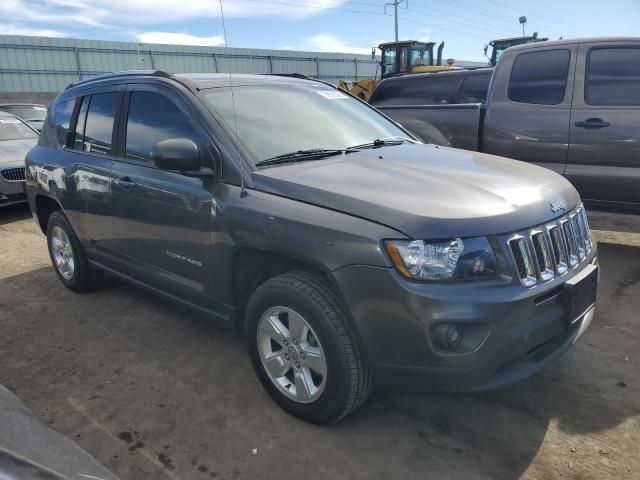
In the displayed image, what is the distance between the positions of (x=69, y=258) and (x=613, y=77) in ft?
17.2

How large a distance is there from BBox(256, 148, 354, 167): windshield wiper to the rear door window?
5542 mm

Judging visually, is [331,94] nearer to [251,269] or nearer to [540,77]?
[251,269]

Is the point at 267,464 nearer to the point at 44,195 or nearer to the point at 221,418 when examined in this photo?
the point at 221,418

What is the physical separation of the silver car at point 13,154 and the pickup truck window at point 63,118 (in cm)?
377

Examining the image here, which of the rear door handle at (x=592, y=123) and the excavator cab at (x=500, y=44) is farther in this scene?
the excavator cab at (x=500, y=44)

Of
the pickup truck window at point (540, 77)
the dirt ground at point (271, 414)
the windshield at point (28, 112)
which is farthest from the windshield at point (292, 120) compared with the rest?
the windshield at point (28, 112)

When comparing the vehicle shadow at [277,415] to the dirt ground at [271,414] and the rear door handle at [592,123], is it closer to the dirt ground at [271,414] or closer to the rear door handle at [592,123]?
the dirt ground at [271,414]

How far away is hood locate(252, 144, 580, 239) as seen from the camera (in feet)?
7.56

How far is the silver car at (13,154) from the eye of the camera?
305 inches

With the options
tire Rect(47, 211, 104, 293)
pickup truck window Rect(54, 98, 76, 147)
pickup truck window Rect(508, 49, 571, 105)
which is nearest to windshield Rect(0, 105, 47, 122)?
pickup truck window Rect(54, 98, 76, 147)

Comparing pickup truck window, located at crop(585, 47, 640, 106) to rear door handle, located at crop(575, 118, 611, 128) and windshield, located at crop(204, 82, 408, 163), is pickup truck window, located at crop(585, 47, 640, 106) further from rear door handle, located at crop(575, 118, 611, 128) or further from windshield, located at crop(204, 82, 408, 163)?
windshield, located at crop(204, 82, 408, 163)

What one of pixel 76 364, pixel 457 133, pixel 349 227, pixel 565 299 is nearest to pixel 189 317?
pixel 76 364

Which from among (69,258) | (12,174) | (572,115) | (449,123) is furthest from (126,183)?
(12,174)

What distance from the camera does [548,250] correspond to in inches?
98.3
